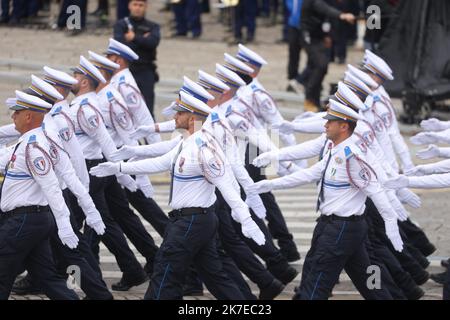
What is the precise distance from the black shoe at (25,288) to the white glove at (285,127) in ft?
10.3

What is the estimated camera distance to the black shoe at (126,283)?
13859 mm

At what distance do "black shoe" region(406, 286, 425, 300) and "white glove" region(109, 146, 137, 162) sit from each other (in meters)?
2.91

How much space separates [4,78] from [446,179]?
36.0 feet

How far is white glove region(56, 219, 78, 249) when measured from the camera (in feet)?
39.2

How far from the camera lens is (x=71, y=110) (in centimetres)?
1386

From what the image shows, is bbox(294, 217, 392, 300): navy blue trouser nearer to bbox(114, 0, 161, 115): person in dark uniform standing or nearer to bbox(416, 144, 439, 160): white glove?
bbox(416, 144, 439, 160): white glove

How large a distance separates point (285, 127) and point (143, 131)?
4.95 feet

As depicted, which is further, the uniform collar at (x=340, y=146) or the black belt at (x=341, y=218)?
the uniform collar at (x=340, y=146)

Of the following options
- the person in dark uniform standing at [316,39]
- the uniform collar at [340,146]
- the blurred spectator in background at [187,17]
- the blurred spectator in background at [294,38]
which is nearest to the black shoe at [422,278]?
the uniform collar at [340,146]

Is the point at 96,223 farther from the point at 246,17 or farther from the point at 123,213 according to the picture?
the point at 246,17

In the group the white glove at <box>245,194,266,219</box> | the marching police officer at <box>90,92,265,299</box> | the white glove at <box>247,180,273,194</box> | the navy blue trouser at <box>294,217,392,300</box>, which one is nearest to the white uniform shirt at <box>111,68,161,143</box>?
the white glove at <box>245,194,266,219</box>

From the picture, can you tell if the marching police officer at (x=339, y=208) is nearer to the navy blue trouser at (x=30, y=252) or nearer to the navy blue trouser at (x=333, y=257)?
the navy blue trouser at (x=333, y=257)

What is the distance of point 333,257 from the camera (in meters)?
11.8
